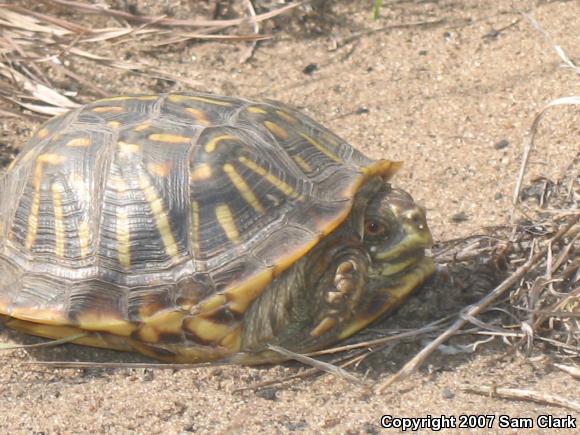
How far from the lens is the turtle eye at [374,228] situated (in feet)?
13.0

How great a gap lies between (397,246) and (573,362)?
2.70ft

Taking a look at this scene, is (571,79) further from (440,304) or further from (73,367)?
(73,367)

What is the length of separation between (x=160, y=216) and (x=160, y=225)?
35mm

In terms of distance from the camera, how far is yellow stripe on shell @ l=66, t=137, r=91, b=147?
384 centimetres

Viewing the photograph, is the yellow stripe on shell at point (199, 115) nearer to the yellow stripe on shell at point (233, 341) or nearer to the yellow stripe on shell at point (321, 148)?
the yellow stripe on shell at point (321, 148)

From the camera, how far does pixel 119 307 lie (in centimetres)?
369

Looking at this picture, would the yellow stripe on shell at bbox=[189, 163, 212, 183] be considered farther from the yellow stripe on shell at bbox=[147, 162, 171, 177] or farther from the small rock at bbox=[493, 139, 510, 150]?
the small rock at bbox=[493, 139, 510, 150]

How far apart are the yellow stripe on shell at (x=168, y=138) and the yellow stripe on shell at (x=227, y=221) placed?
300mm

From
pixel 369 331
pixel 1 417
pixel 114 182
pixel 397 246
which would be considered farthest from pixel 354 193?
pixel 1 417

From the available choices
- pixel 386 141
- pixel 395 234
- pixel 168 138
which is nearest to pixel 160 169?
pixel 168 138

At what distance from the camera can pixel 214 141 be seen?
12.5 feet

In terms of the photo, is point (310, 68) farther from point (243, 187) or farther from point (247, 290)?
point (247, 290)

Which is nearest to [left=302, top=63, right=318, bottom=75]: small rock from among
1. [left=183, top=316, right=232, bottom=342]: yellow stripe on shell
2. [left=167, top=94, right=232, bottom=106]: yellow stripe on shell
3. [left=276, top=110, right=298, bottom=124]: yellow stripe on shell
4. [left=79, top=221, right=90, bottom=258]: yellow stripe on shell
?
[left=276, top=110, right=298, bottom=124]: yellow stripe on shell

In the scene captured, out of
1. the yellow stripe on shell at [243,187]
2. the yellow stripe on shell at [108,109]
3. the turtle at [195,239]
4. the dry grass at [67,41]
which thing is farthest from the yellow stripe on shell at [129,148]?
the dry grass at [67,41]
